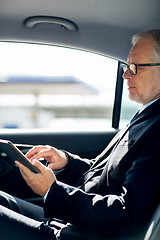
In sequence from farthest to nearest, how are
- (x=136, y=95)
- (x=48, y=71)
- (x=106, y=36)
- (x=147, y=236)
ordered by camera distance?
(x=48, y=71) < (x=106, y=36) < (x=136, y=95) < (x=147, y=236)

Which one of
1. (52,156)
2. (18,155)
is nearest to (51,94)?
(52,156)

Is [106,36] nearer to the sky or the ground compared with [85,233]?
nearer to the sky

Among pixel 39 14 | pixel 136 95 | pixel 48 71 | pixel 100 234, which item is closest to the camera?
pixel 100 234

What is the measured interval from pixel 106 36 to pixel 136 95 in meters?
0.78

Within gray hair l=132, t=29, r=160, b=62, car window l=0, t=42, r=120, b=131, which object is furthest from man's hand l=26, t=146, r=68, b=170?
car window l=0, t=42, r=120, b=131

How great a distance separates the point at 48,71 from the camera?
22.2 metres

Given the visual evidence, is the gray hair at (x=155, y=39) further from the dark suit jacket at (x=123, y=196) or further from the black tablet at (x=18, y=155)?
the black tablet at (x=18, y=155)

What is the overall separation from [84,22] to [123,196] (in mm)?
1263

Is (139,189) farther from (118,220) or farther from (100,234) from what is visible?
(100,234)

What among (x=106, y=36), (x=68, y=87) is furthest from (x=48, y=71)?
(x=106, y=36)

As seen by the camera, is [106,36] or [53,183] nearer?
[53,183]

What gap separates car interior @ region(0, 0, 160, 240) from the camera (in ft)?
5.67

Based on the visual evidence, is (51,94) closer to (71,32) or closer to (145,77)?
(71,32)

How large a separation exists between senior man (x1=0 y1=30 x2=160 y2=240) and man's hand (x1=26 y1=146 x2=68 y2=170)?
25cm
